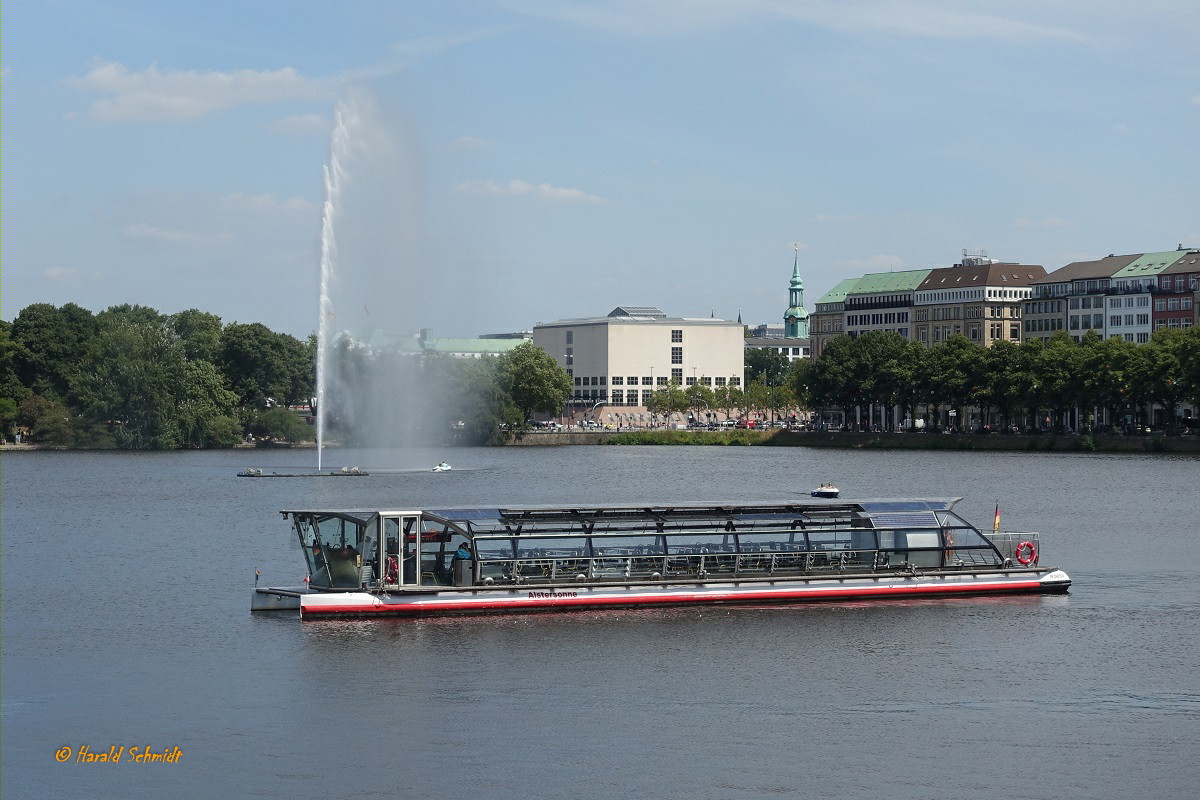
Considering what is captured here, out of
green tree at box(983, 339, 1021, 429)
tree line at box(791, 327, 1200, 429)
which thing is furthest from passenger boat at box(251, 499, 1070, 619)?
green tree at box(983, 339, 1021, 429)

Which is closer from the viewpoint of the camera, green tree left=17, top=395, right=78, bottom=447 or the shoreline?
the shoreline

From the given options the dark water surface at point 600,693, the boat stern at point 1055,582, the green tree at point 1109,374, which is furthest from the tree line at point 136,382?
the boat stern at point 1055,582

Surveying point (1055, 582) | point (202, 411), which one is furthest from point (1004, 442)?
point (1055, 582)

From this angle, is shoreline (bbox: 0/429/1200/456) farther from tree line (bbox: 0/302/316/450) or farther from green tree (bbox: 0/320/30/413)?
green tree (bbox: 0/320/30/413)

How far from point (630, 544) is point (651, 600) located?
6.90ft

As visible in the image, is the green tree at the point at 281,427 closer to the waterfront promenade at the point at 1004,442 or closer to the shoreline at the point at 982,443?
the shoreline at the point at 982,443

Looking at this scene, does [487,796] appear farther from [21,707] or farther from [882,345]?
[882,345]

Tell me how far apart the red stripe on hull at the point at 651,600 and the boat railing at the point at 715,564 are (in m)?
0.64

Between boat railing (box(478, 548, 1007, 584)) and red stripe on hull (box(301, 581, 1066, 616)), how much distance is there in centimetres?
64

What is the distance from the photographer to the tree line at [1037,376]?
15100cm

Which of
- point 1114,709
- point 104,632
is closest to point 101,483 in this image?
point 104,632

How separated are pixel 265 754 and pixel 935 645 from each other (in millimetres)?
19036

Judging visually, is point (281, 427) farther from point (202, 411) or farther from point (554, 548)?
point (554, 548)

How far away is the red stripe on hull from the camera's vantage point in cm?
4234
